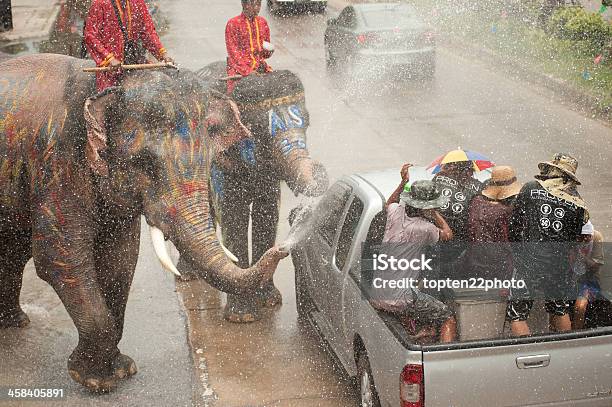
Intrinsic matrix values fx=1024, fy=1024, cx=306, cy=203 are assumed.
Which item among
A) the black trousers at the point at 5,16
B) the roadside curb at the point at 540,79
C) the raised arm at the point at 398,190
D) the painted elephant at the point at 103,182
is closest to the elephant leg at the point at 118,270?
the painted elephant at the point at 103,182

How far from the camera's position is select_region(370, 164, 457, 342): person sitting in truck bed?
260 inches

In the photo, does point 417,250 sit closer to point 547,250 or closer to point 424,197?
point 424,197

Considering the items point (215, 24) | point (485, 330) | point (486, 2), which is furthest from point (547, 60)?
point (485, 330)

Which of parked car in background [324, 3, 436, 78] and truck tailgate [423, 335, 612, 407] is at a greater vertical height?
truck tailgate [423, 335, 612, 407]

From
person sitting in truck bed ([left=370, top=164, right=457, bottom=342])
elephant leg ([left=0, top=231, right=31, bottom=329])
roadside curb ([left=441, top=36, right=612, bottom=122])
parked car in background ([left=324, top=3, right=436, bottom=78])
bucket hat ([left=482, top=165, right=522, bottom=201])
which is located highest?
bucket hat ([left=482, top=165, right=522, bottom=201])

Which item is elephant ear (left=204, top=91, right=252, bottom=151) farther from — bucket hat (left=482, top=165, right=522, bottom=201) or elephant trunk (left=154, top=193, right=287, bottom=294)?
bucket hat (left=482, top=165, right=522, bottom=201)

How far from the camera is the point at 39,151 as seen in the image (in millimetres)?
7441

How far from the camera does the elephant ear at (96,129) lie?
667 cm

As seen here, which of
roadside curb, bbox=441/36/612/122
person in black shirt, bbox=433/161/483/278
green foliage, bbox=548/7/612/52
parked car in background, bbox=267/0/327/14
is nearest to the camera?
person in black shirt, bbox=433/161/483/278

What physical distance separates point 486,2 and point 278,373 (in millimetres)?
20492

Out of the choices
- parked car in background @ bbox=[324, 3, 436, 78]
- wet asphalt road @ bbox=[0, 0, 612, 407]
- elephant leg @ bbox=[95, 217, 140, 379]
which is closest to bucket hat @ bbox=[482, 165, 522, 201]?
wet asphalt road @ bbox=[0, 0, 612, 407]

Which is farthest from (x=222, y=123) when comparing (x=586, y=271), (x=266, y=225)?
(x=586, y=271)

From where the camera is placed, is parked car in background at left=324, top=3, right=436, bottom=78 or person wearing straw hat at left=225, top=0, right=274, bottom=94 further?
parked car in background at left=324, top=3, right=436, bottom=78

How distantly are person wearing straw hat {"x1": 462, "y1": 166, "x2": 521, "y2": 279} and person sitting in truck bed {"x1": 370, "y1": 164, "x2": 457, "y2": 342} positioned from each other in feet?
0.72
